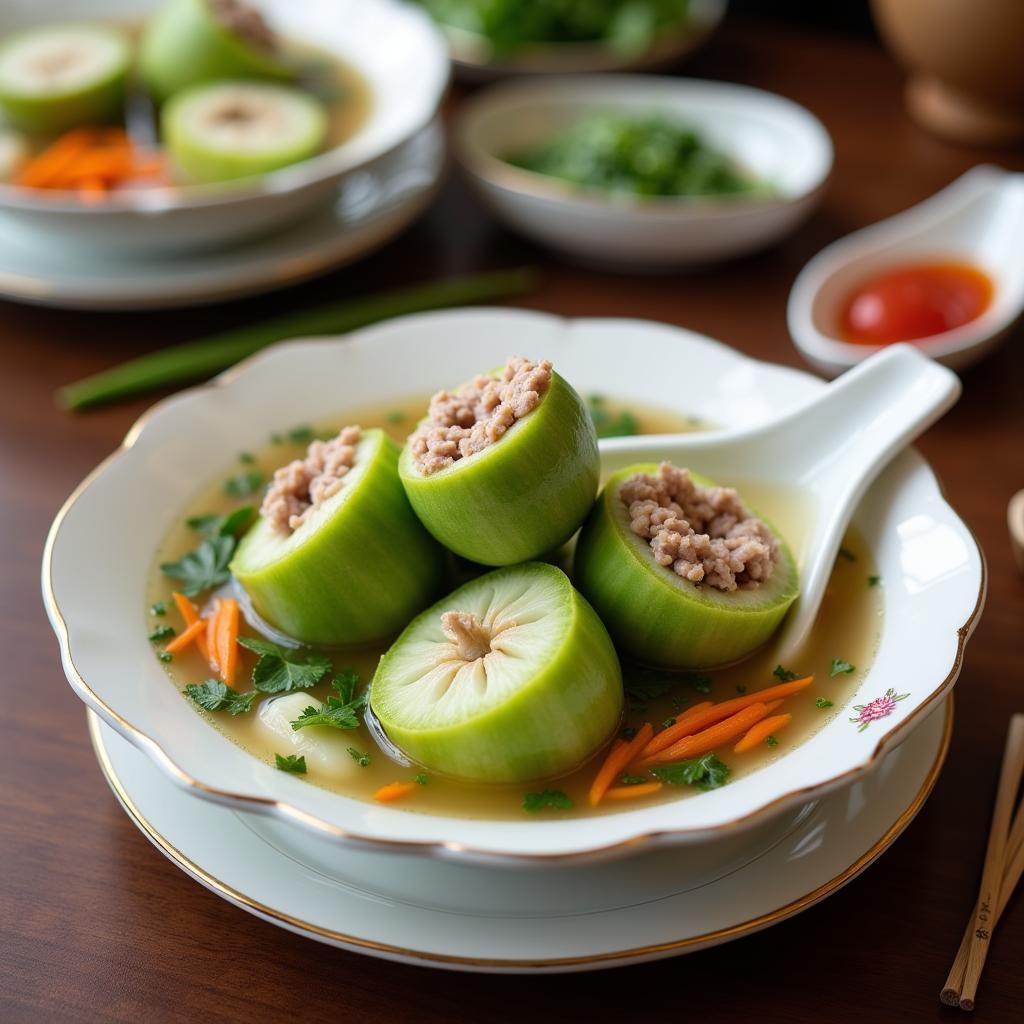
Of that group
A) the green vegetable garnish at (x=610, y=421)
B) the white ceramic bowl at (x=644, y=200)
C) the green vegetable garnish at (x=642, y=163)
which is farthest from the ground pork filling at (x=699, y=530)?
the green vegetable garnish at (x=642, y=163)

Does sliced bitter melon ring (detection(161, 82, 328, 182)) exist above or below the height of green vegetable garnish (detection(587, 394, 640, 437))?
above

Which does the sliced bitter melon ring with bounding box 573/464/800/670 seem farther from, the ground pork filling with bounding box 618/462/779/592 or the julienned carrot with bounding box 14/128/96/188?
the julienned carrot with bounding box 14/128/96/188

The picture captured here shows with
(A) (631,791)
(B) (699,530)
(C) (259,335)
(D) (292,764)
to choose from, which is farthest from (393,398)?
(A) (631,791)

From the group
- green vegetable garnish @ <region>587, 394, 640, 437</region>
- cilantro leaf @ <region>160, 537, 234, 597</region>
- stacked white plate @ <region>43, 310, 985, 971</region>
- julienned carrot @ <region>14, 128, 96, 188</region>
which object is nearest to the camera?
stacked white plate @ <region>43, 310, 985, 971</region>

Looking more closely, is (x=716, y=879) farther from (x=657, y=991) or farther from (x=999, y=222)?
(x=999, y=222)

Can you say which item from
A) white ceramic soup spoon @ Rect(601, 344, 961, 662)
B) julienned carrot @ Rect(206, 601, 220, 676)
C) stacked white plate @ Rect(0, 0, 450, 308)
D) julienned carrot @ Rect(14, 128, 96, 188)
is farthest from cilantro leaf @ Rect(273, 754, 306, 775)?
julienned carrot @ Rect(14, 128, 96, 188)

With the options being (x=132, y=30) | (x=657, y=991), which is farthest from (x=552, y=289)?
(x=657, y=991)

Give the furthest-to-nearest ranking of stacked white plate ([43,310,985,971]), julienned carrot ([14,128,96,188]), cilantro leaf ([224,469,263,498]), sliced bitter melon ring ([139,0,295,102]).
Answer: sliced bitter melon ring ([139,0,295,102])
julienned carrot ([14,128,96,188])
cilantro leaf ([224,469,263,498])
stacked white plate ([43,310,985,971])
